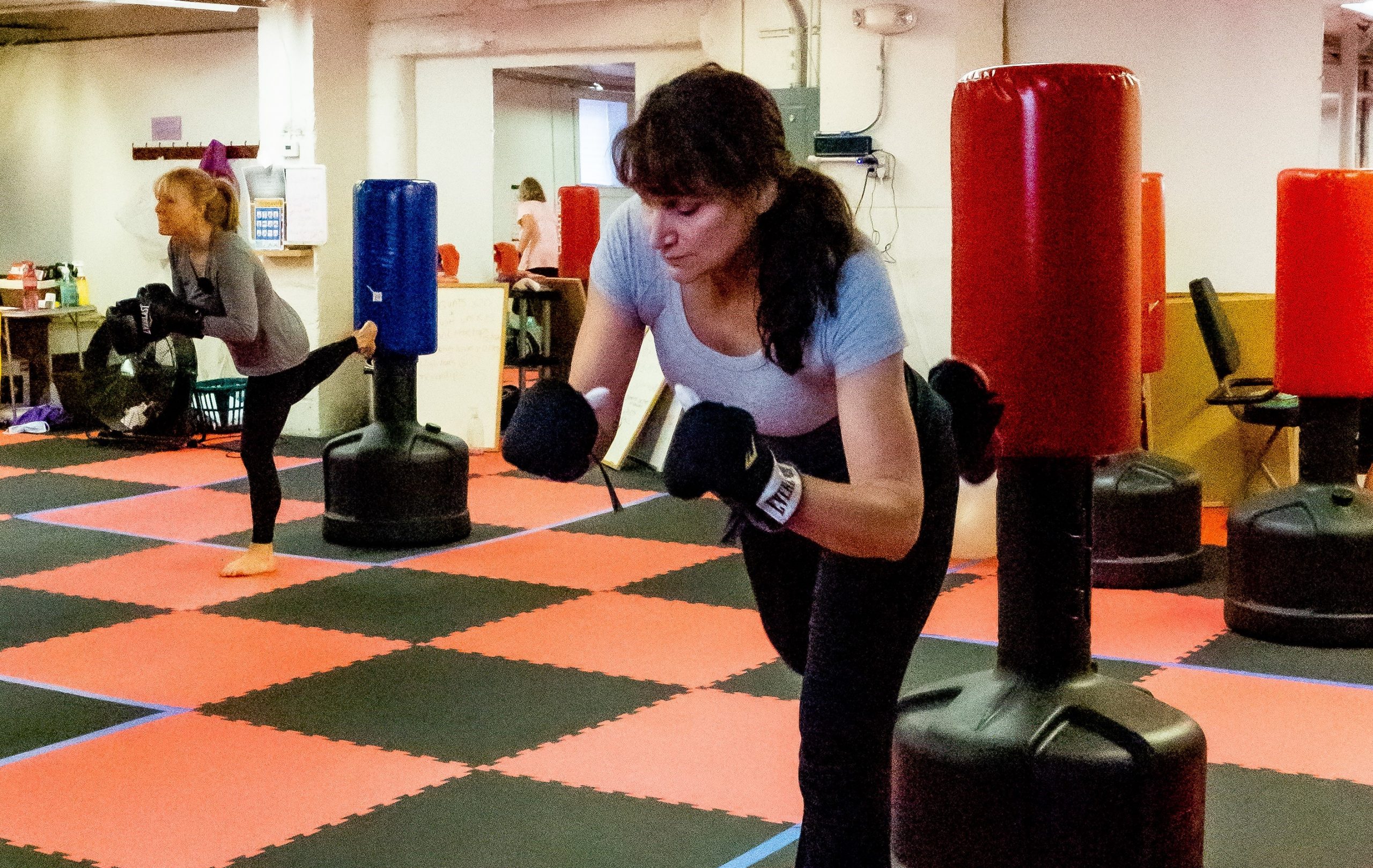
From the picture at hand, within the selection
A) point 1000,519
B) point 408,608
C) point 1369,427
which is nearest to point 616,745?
point 1000,519

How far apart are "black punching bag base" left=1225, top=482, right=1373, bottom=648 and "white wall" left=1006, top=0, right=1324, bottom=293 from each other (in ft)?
9.28

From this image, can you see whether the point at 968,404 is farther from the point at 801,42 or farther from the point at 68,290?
the point at 68,290

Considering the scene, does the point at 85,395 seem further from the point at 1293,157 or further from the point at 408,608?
the point at 1293,157

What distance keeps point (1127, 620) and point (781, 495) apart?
3.62 metres

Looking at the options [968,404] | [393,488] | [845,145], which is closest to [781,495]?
[968,404]

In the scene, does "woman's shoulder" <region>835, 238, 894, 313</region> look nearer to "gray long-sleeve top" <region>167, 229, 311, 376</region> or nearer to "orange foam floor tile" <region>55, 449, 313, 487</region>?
"gray long-sleeve top" <region>167, 229, 311, 376</region>

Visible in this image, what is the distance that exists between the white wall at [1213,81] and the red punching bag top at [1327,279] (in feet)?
8.60

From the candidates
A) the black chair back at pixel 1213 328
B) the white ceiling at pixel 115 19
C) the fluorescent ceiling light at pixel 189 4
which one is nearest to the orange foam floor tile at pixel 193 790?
the black chair back at pixel 1213 328

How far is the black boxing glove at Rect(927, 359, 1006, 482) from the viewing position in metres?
2.45

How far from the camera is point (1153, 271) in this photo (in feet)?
18.3

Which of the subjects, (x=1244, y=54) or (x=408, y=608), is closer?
(x=408, y=608)

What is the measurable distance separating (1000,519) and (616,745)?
1.38 meters

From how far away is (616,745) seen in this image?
3824mm

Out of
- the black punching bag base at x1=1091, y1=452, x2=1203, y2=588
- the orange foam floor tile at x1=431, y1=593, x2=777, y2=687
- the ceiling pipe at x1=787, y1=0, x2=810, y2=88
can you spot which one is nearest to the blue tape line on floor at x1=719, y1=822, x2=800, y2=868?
the orange foam floor tile at x1=431, y1=593, x2=777, y2=687
